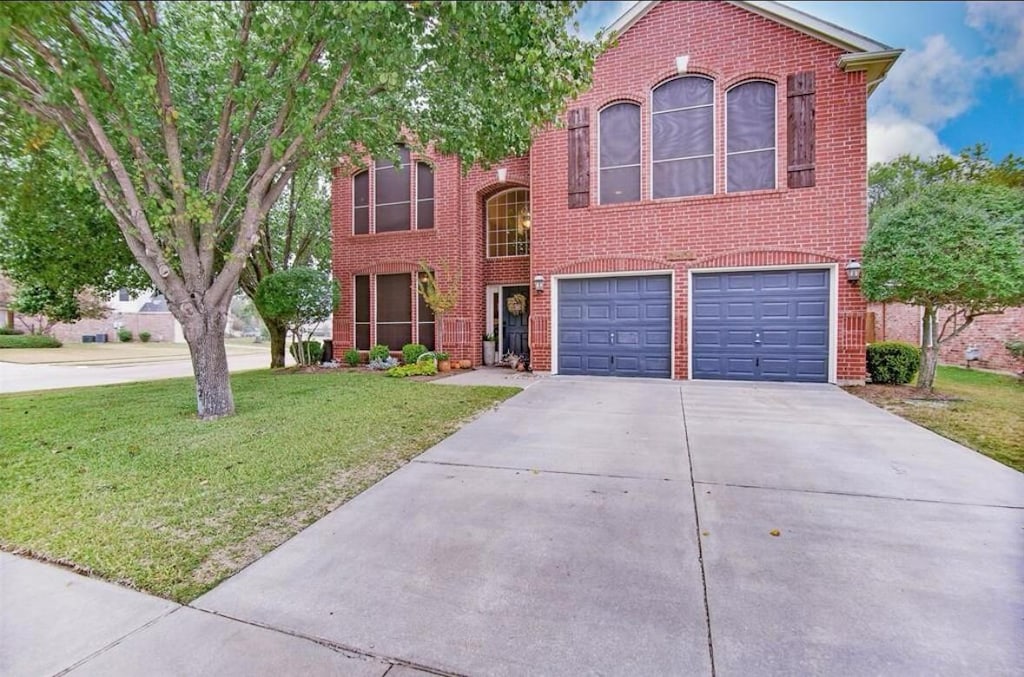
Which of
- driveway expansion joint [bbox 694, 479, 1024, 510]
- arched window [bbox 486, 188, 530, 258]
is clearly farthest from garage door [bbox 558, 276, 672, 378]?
driveway expansion joint [bbox 694, 479, 1024, 510]

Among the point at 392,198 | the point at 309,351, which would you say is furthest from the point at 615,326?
the point at 309,351

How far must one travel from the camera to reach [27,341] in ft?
72.1

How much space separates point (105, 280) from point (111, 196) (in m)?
5.82

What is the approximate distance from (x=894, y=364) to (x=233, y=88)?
439 inches

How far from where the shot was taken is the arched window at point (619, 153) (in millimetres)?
9477

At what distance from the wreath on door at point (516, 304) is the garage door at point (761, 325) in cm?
443

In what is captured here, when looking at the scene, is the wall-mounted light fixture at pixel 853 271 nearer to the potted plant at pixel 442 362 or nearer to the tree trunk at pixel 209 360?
the potted plant at pixel 442 362

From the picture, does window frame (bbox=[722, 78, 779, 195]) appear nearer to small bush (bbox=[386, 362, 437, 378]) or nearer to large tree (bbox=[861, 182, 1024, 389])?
large tree (bbox=[861, 182, 1024, 389])

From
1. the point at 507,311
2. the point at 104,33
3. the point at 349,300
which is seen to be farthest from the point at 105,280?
the point at 507,311

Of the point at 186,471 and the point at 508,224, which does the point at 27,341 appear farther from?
the point at 186,471

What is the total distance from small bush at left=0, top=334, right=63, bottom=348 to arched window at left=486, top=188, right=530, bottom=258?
24.7m

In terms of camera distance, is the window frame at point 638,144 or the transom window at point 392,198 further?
the transom window at point 392,198

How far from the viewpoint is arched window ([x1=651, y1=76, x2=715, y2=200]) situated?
9031 millimetres

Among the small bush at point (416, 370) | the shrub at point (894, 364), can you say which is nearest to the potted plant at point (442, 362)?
the small bush at point (416, 370)
